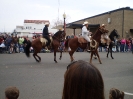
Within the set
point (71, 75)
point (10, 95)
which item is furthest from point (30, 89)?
point (71, 75)

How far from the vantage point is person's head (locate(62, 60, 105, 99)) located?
1632mm

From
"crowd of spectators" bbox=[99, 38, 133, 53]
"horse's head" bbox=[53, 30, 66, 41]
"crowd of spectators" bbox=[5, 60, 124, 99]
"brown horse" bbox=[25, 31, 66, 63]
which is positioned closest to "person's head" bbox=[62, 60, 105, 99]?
"crowd of spectators" bbox=[5, 60, 124, 99]

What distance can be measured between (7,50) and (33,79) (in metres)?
14.6

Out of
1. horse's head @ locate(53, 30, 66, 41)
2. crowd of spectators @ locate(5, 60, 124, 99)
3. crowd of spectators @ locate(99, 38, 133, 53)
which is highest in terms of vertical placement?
horse's head @ locate(53, 30, 66, 41)

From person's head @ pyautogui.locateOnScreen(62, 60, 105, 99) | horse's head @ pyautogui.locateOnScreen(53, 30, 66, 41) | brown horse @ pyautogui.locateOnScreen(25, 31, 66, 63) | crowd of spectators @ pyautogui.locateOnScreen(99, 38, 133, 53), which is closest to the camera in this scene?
person's head @ pyautogui.locateOnScreen(62, 60, 105, 99)

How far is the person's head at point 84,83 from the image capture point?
5.35ft

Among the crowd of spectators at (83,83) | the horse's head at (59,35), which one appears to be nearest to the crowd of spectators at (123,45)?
the horse's head at (59,35)

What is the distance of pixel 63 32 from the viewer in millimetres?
14281

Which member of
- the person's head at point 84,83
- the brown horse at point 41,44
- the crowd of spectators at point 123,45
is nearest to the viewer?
the person's head at point 84,83

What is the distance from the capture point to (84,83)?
1.62 meters

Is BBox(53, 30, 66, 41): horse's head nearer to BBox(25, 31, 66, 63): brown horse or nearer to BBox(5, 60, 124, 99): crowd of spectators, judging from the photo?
BBox(25, 31, 66, 63): brown horse

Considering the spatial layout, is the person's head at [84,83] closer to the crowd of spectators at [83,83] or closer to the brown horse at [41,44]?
the crowd of spectators at [83,83]

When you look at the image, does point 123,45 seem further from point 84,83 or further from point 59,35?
point 84,83

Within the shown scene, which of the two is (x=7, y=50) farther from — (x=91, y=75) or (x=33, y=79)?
(x=91, y=75)
